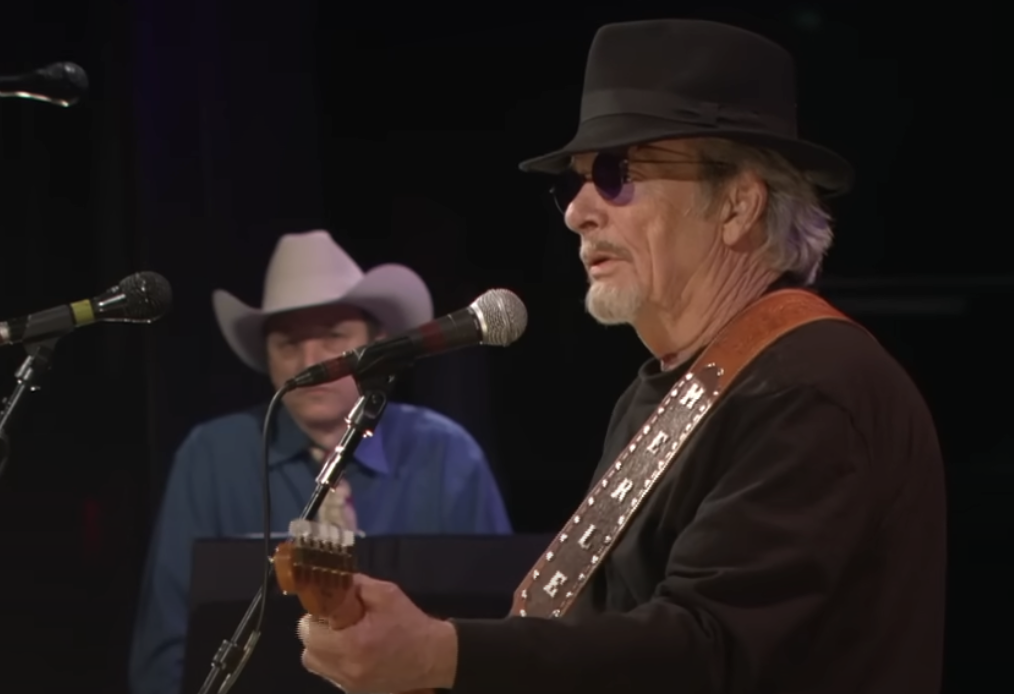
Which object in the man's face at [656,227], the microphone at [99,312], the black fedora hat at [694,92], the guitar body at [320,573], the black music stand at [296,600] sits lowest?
the black music stand at [296,600]

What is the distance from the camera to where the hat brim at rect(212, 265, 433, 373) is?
4.70 metres

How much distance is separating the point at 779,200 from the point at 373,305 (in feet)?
7.99

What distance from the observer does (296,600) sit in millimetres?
3025

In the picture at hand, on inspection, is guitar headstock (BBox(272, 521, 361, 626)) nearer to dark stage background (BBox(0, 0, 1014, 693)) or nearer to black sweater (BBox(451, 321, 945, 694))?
black sweater (BBox(451, 321, 945, 694))

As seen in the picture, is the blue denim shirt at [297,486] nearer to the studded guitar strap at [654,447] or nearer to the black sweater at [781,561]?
the studded guitar strap at [654,447]

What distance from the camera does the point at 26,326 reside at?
2.70m

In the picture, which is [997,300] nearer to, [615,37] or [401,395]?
[401,395]

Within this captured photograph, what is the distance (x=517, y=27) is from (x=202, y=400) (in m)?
1.64

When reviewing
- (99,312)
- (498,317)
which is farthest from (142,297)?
(498,317)

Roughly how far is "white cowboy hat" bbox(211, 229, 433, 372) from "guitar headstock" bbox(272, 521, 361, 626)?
2.90 metres

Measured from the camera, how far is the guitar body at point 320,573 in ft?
5.81

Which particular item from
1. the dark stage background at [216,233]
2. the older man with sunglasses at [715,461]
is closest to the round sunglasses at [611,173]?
the older man with sunglasses at [715,461]

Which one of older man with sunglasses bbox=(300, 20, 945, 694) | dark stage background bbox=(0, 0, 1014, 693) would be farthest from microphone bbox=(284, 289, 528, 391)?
dark stage background bbox=(0, 0, 1014, 693)

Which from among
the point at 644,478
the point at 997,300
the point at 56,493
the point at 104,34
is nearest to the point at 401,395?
the point at 56,493
